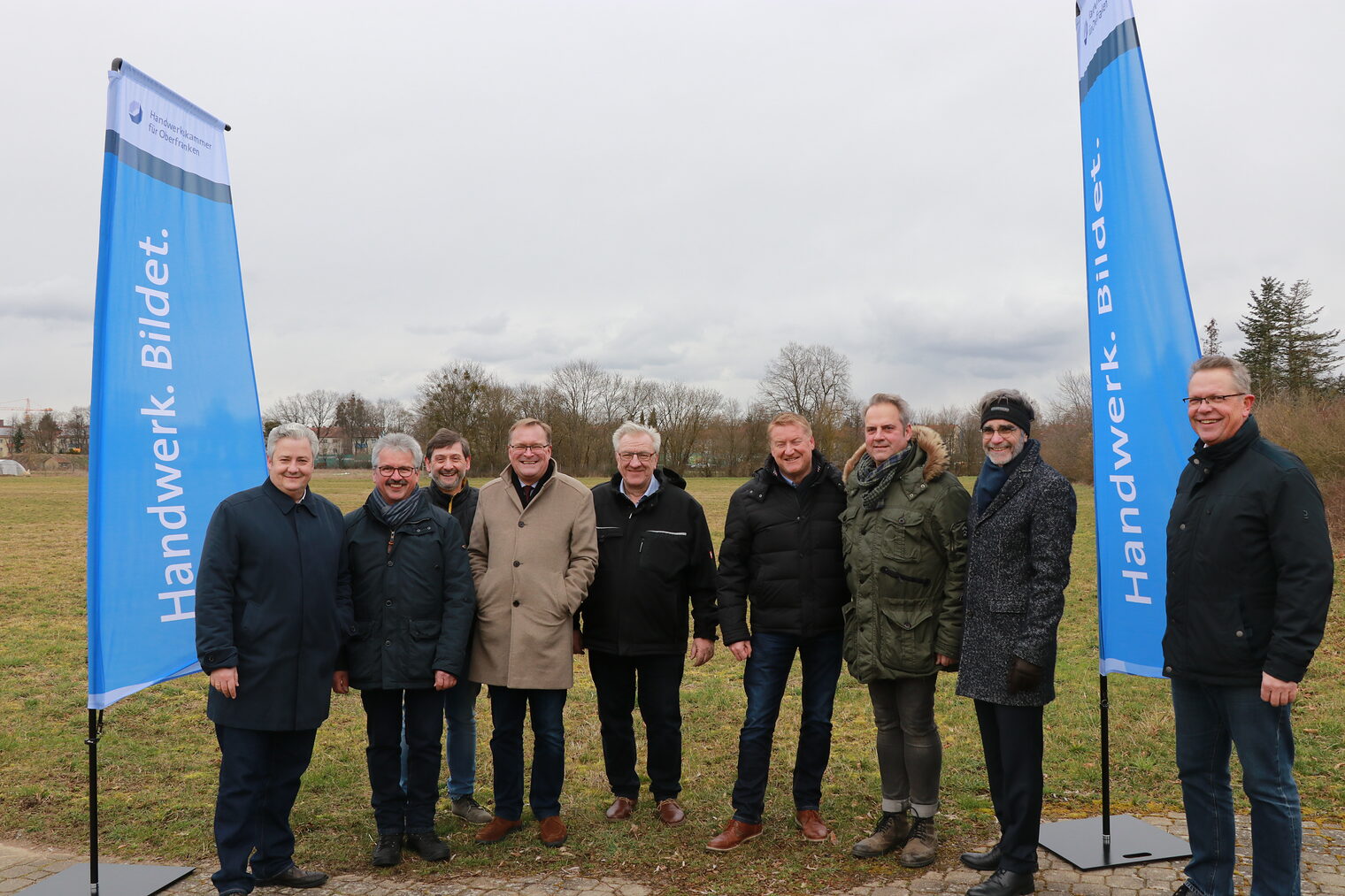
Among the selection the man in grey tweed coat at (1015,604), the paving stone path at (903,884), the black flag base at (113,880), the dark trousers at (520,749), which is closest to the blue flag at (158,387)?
the black flag base at (113,880)

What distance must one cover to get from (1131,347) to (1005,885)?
261 cm

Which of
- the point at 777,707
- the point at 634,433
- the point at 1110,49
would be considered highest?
the point at 1110,49

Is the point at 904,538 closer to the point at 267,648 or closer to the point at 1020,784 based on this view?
the point at 1020,784

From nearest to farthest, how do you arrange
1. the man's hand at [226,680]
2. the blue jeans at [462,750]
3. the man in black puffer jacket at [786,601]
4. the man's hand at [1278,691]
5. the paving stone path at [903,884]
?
the man's hand at [1278,691] < the man's hand at [226,680] < the paving stone path at [903,884] < the man in black puffer jacket at [786,601] < the blue jeans at [462,750]

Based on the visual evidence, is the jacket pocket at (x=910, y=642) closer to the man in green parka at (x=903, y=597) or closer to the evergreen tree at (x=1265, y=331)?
the man in green parka at (x=903, y=597)

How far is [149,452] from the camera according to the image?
4.42m

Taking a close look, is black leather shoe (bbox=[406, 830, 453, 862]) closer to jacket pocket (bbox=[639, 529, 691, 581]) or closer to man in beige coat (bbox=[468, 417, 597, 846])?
man in beige coat (bbox=[468, 417, 597, 846])

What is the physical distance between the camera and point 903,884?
4.00 metres

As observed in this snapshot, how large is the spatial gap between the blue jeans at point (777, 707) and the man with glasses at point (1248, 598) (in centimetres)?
159

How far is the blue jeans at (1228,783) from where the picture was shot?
129 inches

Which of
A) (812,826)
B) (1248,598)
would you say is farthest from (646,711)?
(1248,598)

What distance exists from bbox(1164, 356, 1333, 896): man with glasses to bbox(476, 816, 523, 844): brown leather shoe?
10.7ft

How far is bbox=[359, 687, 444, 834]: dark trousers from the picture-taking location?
4.37 meters

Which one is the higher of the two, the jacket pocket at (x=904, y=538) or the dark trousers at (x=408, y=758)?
the jacket pocket at (x=904, y=538)
